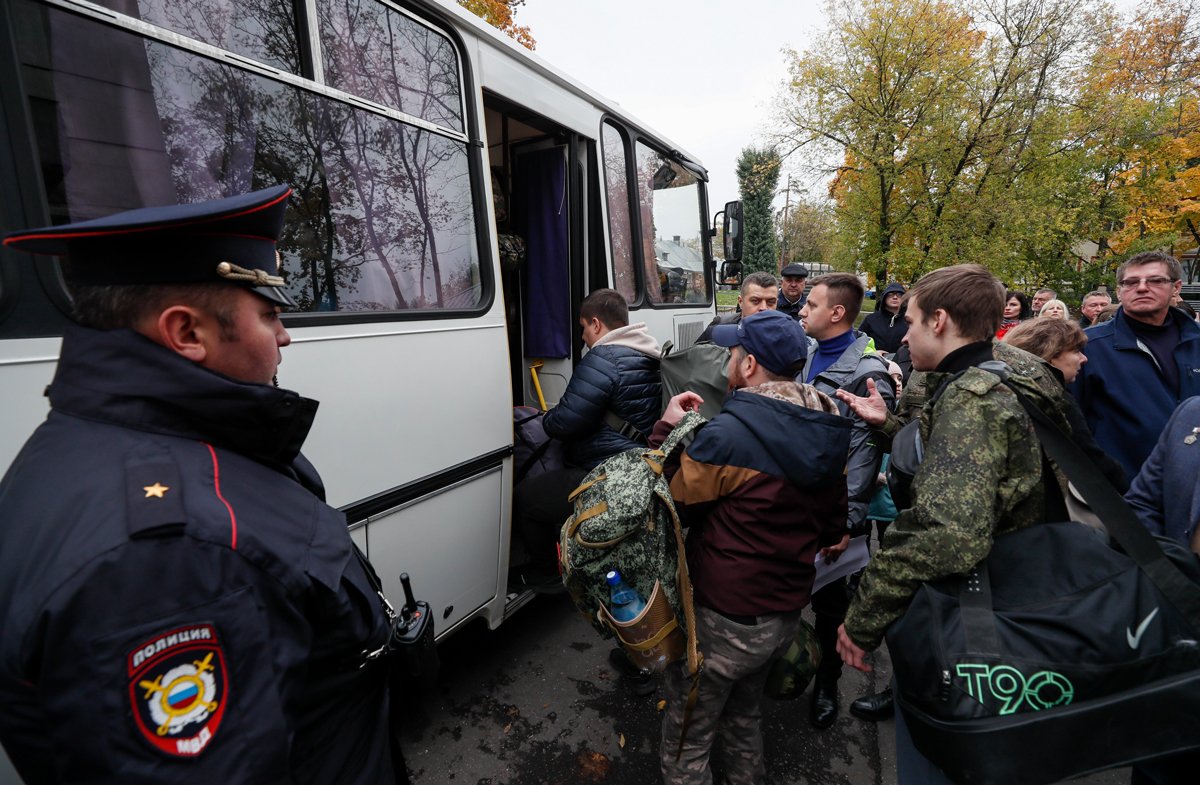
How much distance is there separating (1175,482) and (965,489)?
0.92 metres

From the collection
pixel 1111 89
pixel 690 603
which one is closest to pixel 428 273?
pixel 690 603

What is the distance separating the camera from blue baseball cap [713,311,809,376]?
199 centimetres

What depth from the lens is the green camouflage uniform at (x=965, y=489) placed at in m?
1.51

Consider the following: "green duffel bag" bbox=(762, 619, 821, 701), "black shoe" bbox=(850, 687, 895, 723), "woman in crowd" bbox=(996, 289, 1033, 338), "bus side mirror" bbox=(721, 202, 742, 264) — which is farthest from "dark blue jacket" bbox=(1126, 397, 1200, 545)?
"woman in crowd" bbox=(996, 289, 1033, 338)

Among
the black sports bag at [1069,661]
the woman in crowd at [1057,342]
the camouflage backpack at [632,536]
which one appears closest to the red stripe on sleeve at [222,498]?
the camouflage backpack at [632,536]

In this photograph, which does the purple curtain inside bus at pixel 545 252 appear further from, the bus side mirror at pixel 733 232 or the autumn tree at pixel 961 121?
the autumn tree at pixel 961 121

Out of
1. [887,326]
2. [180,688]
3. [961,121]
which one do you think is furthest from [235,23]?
[961,121]

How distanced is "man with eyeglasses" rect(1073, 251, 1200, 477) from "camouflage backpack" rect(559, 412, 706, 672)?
107 inches

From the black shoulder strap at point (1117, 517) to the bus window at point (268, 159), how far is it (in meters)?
2.11

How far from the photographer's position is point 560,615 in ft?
12.0

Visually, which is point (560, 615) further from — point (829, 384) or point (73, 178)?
point (73, 178)

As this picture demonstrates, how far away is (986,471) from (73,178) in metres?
2.45

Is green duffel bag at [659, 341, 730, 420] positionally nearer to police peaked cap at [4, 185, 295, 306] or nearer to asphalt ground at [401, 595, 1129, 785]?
asphalt ground at [401, 595, 1129, 785]

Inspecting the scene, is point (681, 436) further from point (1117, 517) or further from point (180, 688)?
point (180, 688)
